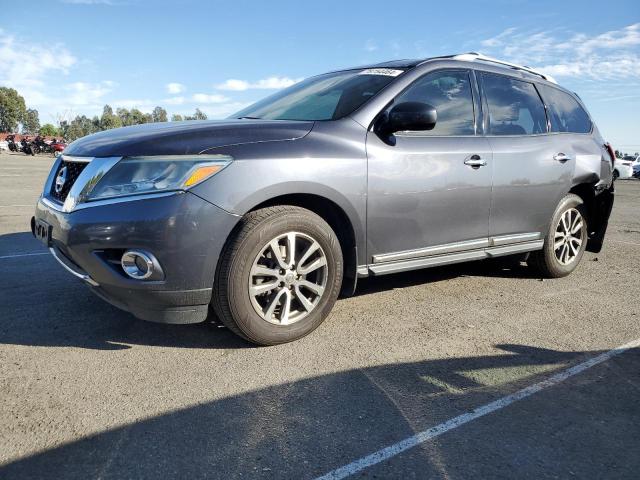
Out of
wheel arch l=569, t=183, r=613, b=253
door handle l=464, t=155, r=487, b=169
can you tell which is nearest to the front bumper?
door handle l=464, t=155, r=487, b=169

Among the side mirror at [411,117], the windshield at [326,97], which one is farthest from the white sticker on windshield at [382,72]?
the side mirror at [411,117]

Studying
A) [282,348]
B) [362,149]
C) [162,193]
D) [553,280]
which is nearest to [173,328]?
[282,348]

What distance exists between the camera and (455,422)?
7.71 ft

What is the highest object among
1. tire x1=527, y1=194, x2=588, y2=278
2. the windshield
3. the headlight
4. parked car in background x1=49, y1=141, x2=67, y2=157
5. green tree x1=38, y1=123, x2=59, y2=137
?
the windshield

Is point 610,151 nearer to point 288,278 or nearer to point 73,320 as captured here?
point 288,278

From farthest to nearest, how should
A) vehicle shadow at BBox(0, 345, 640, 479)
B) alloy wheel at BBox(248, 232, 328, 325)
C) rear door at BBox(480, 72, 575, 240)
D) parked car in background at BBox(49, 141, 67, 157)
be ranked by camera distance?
parked car in background at BBox(49, 141, 67, 157) → rear door at BBox(480, 72, 575, 240) → alloy wheel at BBox(248, 232, 328, 325) → vehicle shadow at BBox(0, 345, 640, 479)

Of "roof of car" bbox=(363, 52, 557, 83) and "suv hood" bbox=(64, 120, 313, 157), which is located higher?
"roof of car" bbox=(363, 52, 557, 83)

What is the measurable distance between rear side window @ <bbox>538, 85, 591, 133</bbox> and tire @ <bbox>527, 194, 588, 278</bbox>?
2.23ft

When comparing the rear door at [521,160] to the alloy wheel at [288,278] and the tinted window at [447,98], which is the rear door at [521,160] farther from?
the alloy wheel at [288,278]

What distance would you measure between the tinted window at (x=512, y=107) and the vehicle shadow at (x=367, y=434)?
90.1 inches

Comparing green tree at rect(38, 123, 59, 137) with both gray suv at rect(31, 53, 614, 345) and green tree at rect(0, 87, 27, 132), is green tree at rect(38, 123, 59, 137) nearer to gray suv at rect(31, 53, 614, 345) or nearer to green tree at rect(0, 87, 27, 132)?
green tree at rect(0, 87, 27, 132)

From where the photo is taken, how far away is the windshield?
12.0ft

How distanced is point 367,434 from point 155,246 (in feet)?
4.69

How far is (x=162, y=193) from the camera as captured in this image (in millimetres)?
2789
